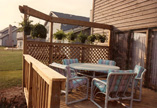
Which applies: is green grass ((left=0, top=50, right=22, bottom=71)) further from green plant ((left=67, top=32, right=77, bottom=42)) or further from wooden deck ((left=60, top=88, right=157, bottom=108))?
wooden deck ((left=60, top=88, right=157, bottom=108))

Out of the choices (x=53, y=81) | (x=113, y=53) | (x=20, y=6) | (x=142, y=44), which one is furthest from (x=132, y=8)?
(x=53, y=81)

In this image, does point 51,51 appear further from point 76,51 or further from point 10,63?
point 10,63

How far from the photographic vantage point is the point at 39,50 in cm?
478

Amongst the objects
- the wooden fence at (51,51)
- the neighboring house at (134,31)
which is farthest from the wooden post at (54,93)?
the neighboring house at (134,31)

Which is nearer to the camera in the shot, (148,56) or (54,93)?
(54,93)

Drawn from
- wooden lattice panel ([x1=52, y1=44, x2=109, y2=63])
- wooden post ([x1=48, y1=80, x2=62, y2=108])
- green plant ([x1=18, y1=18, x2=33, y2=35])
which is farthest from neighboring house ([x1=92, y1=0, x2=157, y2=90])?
wooden post ([x1=48, y1=80, x2=62, y2=108])

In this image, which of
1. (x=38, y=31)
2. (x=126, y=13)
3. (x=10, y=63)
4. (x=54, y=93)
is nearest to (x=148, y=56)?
(x=126, y=13)

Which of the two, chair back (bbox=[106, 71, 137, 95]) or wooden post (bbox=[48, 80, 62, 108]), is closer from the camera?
wooden post (bbox=[48, 80, 62, 108])

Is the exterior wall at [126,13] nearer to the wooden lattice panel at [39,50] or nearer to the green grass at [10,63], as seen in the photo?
the wooden lattice panel at [39,50]

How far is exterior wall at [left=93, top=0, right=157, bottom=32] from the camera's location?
4.42 metres

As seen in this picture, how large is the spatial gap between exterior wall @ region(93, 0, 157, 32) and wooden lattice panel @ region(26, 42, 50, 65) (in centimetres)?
307

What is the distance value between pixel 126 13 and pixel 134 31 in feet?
2.80

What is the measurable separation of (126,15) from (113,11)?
2.70ft

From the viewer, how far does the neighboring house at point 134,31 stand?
170 inches
